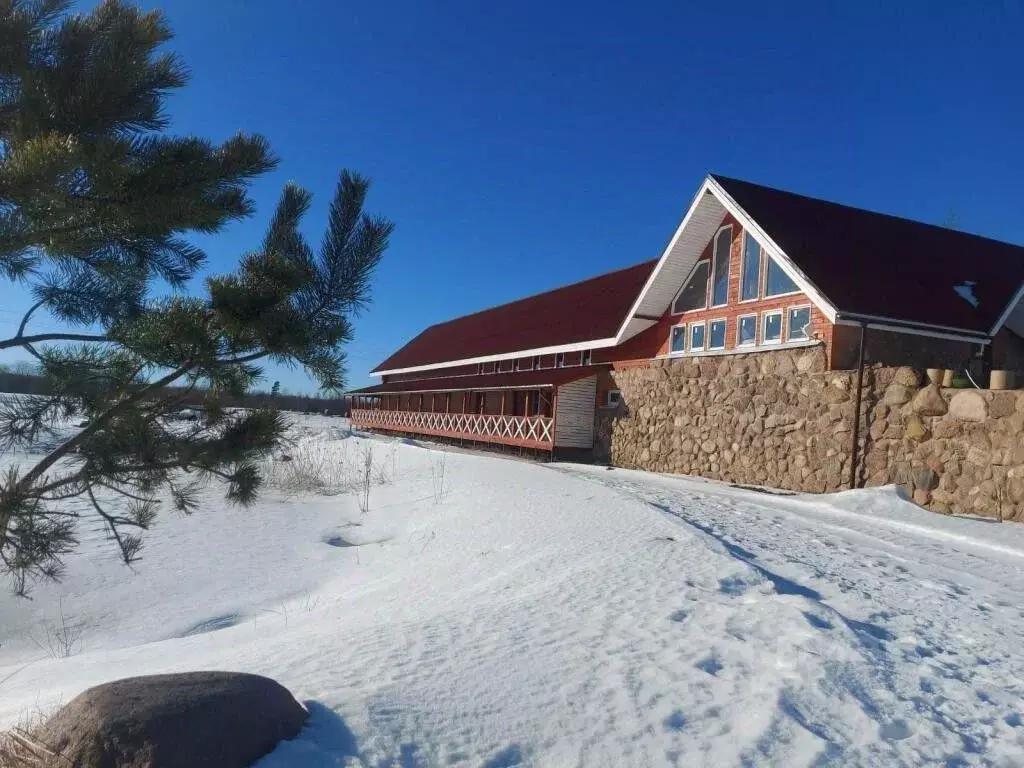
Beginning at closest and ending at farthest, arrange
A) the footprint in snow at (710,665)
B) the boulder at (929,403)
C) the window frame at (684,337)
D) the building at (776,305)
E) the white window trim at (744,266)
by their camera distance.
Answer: the footprint in snow at (710,665) < the boulder at (929,403) < the building at (776,305) < the white window trim at (744,266) < the window frame at (684,337)

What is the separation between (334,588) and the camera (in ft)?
29.0

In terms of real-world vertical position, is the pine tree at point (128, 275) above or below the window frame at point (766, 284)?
below

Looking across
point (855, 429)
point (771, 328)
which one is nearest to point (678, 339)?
point (771, 328)

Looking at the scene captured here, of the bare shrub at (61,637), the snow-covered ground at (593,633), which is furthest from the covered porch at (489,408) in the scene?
the bare shrub at (61,637)

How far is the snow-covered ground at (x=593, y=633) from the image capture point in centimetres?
328

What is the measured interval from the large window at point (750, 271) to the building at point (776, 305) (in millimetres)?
32

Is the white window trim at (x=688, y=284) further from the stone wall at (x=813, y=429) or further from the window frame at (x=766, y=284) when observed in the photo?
the window frame at (x=766, y=284)

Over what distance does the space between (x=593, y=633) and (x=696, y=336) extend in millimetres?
15297

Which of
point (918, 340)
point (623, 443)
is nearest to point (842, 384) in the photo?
point (918, 340)

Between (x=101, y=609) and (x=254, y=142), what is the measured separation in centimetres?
739

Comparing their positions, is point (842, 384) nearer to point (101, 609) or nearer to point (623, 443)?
point (623, 443)

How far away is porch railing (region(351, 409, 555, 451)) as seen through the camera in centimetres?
2334

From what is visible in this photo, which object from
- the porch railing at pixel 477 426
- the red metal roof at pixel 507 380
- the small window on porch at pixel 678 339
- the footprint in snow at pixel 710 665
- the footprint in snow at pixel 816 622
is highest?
the small window on porch at pixel 678 339

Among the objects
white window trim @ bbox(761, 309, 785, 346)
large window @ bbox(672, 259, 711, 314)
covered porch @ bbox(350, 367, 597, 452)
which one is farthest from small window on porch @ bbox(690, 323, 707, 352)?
covered porch @ bbox(350, 367, 597, 452)
